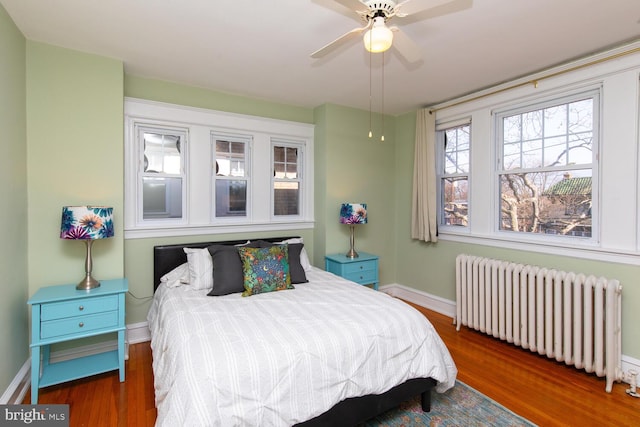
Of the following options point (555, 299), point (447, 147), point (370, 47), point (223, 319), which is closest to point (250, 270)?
point (223, 319)

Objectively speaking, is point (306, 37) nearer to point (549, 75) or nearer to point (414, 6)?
point (414, 6)

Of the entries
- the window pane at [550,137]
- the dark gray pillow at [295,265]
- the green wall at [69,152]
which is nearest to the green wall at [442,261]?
the window pane at [550,137]

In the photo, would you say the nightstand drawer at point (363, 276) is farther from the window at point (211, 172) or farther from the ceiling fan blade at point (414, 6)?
the ceiling fan blade at point (414, 6)

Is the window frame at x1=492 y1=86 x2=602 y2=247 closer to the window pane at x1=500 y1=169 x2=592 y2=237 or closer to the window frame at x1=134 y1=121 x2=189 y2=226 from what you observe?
the window pane at x1=500 y1=169 x2=592 y2=237

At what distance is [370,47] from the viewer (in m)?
1.75

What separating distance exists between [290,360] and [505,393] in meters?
1.74

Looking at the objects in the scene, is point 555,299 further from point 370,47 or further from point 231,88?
point 231,88

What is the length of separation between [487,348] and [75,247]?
148 inches

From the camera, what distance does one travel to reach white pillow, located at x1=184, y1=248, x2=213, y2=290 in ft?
8.82

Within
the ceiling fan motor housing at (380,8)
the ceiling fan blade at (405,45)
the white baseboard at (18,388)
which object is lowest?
the white baseboard at (18,388)

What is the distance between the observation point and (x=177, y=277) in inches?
110

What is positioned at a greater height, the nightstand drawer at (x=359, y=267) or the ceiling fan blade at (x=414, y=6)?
the ceiling fan blade at (x=414, y=6)

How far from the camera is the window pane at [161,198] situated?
312 centimetres

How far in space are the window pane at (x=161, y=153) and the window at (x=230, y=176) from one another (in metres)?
0.39
